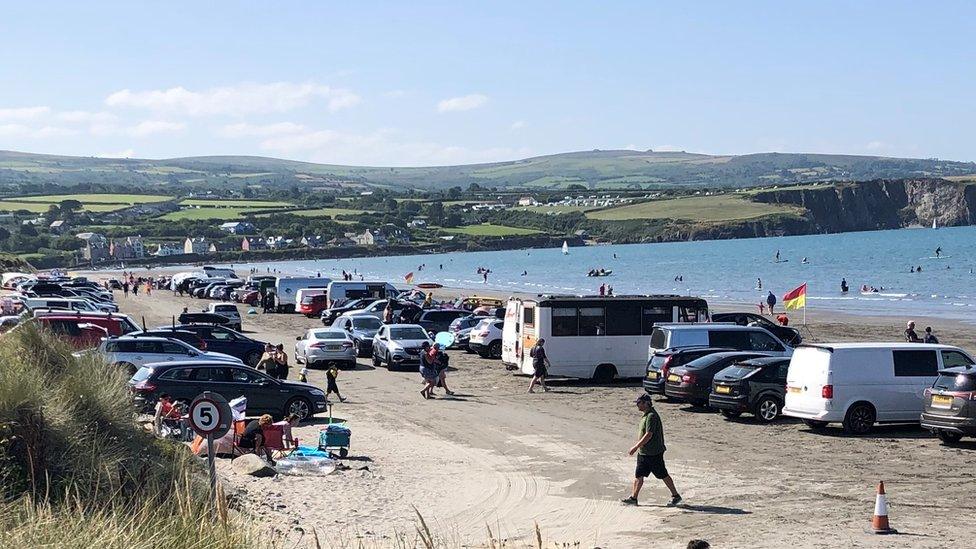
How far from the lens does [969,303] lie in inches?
2749

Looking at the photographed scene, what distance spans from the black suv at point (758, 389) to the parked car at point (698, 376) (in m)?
1.30

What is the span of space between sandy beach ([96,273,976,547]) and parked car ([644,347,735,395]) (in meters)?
0.46


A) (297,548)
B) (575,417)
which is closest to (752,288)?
(575,417)

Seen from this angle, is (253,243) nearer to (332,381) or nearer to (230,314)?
(230,314)

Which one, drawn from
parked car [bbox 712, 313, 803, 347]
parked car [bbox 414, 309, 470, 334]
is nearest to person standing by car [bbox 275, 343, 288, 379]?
parked car [bbox 712, 313, 803, 347]

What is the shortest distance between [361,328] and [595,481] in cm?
2276

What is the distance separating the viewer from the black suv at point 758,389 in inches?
931

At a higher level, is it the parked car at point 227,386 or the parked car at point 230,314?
the parked car at point 227,386

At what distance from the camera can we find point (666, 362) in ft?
88.6

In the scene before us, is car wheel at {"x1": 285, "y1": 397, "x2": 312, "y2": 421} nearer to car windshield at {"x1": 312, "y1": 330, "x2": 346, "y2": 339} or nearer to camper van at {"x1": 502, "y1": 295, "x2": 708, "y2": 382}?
camper van at {"x1": 502, "y1": 295, "x2": 708, "y2": 382}

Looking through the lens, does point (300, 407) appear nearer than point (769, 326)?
Yes

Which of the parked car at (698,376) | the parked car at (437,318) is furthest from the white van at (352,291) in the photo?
the parked car at (698,376)

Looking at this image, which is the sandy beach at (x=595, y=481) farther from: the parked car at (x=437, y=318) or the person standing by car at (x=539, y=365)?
the parked car at (x=437, y=318)

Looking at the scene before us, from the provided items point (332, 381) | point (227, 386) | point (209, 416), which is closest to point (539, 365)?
point (332, 381)
